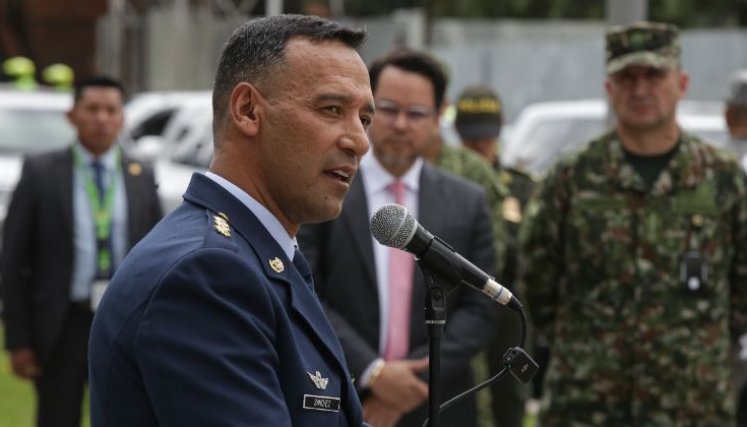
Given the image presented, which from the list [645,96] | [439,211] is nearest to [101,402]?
[439,211]

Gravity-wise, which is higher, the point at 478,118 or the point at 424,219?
the point at 424,219

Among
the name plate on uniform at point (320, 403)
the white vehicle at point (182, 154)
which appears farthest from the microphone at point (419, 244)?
the white vehicle at point (182, 154)

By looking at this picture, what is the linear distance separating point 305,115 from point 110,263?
4.79 m

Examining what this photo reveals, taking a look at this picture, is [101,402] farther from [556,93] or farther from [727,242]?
[556,93]

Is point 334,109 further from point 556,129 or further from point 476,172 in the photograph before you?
point 556,129

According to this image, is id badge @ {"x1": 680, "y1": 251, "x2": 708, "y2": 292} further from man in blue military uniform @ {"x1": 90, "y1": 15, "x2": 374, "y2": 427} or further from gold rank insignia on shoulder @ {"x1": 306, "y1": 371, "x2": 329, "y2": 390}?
gold rank insignia on shoulder @ {"x1": 306, "y1": 371, "x2": 329, "y2": 390}

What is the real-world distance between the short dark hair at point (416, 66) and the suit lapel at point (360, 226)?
59 centimetres

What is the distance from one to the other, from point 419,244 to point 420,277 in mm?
2492

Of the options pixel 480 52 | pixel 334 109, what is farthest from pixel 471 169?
pixel 480 52

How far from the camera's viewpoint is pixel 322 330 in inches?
117

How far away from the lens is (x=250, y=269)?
279 cm

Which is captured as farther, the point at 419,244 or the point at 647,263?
the point at 647,263

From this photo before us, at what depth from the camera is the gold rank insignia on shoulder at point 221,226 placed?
2855 millimetres

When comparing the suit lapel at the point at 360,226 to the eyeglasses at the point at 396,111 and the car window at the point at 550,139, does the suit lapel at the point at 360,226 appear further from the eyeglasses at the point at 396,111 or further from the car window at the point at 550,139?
the car window at the point at 550,139
